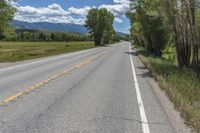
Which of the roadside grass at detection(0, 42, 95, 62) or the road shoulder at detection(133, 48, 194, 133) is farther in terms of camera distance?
the roadside grass at detection(0, 42, 95, 62)

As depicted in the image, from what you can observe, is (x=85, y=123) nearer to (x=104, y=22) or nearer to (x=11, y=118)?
(x=11, y=118)

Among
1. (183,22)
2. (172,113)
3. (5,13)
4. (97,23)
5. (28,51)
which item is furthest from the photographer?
(97,23)

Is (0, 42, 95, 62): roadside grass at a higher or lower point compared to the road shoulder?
lower

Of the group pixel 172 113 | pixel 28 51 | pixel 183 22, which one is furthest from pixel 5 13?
pixel 172 113

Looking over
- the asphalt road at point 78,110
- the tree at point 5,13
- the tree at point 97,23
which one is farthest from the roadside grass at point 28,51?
the tree at point 97,23

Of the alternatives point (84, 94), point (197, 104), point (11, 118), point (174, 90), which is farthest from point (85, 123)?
A: point (174, 90)

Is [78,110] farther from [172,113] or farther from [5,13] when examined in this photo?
[5,13]

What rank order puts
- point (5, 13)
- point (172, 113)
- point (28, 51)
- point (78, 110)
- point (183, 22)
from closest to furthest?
point (78, 110) < point (172, 113) < point (183, 22) < point (5, 13) < point (28, 51)

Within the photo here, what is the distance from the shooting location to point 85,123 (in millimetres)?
8273

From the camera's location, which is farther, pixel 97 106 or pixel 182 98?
pixel 182 98

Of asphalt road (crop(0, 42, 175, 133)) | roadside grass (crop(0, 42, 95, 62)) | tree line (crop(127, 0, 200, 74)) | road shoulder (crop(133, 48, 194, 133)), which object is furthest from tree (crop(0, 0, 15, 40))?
road shoulder (crop(133, 48, 194, 133))

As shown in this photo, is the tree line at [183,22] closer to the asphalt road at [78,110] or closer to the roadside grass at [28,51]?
the asphalt road at [78,110]

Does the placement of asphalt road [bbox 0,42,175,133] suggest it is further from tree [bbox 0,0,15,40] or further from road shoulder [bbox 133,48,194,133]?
tree [bbox 0,0,15,40]

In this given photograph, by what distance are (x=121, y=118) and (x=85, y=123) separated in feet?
3.62
